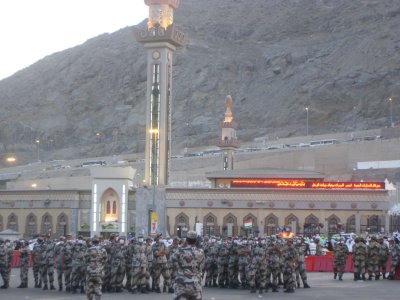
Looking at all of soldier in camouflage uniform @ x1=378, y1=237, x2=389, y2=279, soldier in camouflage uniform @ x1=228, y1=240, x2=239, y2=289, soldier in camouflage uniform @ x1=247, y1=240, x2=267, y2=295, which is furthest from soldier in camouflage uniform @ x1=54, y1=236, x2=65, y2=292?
soldier in camouflage uniform @ x1=378, y1=237, x2=389, y2=279

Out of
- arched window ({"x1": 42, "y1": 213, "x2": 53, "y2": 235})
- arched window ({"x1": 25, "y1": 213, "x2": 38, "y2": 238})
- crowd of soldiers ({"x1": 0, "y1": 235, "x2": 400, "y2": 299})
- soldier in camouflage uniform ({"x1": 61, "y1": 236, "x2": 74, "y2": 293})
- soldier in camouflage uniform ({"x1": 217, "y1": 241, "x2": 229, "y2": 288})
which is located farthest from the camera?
arched window ({"x1": 25, "y1": 213, "x2": 38, "y2": 238})

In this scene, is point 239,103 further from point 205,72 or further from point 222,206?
Result: point 222,206

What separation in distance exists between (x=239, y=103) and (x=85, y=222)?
98084mm

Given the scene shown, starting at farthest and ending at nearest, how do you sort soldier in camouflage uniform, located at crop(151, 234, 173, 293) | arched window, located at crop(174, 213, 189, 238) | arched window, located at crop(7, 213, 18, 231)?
arched window, located at crop(7, 213, 18, 231) → arched window, located at crop(174, 213, 189, 238) → soldier in camouflage uniform, located at crop(151, 234, 173, 293)

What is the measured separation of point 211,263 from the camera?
2319 cm

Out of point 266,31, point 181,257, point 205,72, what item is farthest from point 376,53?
point 181,257

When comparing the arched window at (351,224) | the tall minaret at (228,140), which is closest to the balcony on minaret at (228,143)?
the tall minaret at (228,140)

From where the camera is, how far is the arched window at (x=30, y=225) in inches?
2011

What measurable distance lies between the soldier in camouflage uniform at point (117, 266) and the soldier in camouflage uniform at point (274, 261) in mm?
3992

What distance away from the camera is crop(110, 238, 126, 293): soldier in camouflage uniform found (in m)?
21.5

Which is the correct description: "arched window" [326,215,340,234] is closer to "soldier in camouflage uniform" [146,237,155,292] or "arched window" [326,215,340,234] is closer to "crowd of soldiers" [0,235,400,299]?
"crowd of soldiers" [0,235,400,299]

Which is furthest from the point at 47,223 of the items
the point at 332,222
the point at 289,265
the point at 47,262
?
the point at 289,265

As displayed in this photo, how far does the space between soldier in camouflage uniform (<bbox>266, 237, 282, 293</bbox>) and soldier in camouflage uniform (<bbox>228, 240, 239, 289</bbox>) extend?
1.04 metres

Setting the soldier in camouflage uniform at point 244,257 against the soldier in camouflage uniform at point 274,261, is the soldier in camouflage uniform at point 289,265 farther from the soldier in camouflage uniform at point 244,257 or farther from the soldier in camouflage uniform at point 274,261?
the soldier in camouflage uniform at point 244,257
